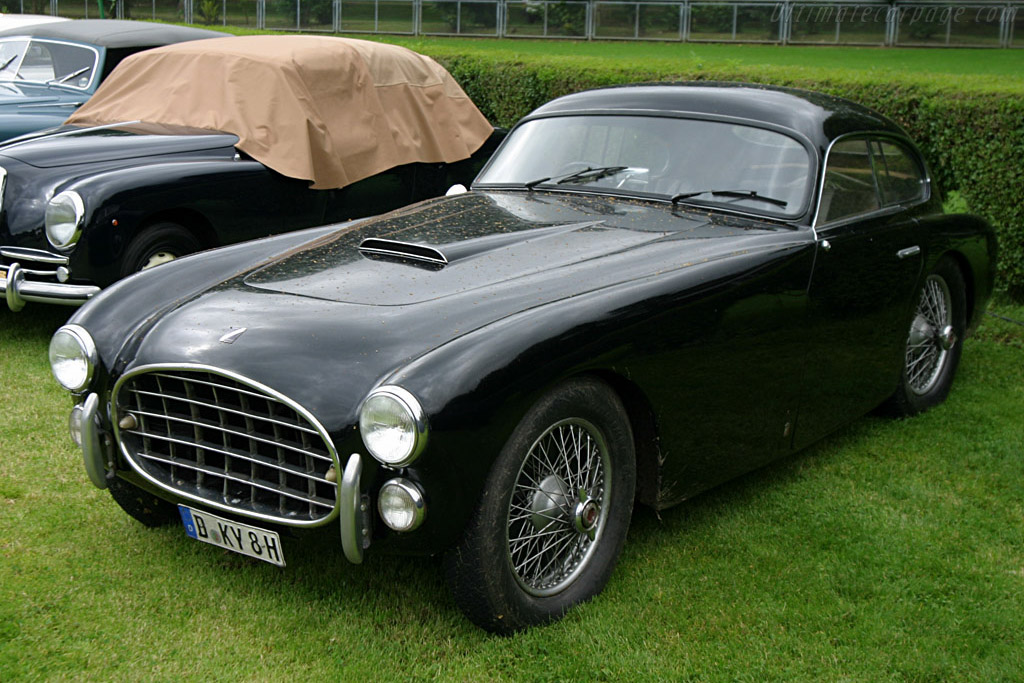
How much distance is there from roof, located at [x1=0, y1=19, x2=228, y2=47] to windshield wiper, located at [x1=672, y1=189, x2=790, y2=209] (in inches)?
245

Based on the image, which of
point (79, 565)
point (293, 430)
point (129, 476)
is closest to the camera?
point (293, 430)

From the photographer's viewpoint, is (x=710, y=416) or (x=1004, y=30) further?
(x=1004, y=30)

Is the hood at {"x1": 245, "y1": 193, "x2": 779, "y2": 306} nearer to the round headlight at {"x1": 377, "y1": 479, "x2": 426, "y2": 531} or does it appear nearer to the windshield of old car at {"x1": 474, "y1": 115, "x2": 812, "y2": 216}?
the windshield of old car at {"x1": 474, "y1": 115, "x2": 812, "y2": 216}

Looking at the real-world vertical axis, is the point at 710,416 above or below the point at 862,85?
below

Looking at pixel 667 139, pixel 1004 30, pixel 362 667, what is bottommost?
pixel 362 667

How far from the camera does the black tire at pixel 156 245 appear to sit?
621 cm

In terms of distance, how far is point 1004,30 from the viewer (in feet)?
115

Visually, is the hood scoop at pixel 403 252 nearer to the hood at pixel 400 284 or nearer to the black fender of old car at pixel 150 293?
the hood at pixel 400 284

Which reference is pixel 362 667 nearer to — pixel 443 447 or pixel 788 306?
pixel 443 447

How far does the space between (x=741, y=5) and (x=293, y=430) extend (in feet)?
121

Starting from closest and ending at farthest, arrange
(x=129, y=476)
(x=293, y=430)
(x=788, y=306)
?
→ (x=293, y=430) → (x=129, y=476) → (x=788, y=306)

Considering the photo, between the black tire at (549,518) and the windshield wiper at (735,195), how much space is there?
Result: 135 cm

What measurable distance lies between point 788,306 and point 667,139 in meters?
1.03

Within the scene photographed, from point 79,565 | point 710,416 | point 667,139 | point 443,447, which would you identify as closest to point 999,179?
point 667,139
